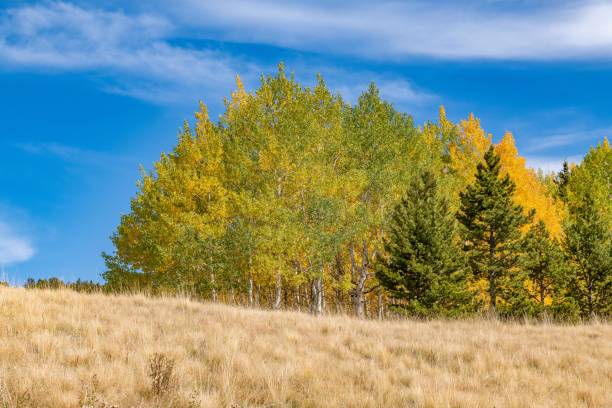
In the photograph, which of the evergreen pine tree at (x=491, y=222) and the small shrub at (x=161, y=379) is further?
the evergreen pine tree at (x=491, y=222)

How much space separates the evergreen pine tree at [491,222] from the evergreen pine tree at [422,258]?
3790 mm

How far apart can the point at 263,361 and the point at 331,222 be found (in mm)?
14555

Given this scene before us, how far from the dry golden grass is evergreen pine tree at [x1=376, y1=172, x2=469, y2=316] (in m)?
10.7

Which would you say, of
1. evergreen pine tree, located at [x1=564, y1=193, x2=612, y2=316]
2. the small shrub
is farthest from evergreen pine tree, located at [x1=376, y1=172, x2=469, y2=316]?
the small shrub

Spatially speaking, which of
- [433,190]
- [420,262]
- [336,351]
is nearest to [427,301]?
[420,262]

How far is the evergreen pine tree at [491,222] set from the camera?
26.4 m

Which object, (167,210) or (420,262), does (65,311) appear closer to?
(167,210)

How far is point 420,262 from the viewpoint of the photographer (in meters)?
22.8

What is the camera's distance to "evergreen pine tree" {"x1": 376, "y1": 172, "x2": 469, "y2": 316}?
22.4m

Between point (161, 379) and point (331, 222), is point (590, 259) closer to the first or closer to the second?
point (331, 222)

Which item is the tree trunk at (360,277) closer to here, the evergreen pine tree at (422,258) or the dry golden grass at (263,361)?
the evergreen pine tree at (422,258)

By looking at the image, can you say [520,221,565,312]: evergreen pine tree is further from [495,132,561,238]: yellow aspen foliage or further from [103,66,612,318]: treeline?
[495,132,561,238]: yellow aspen foliage

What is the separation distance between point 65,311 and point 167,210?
1263cm

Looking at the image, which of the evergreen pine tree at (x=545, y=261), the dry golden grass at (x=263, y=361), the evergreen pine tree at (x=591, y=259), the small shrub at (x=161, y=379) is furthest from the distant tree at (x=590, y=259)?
the small shrub at (x=161, y=379)
